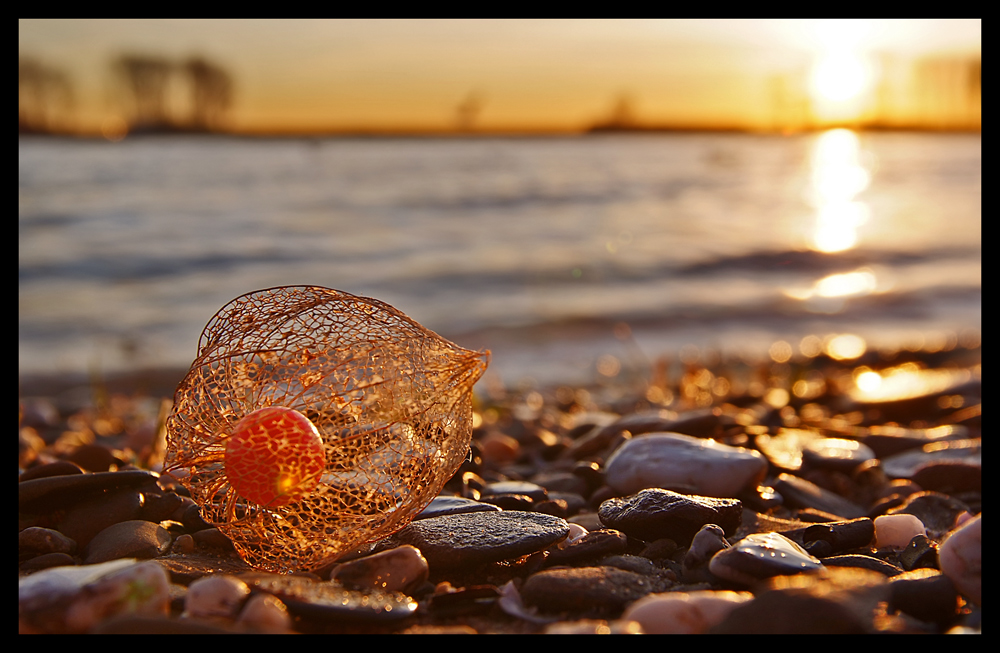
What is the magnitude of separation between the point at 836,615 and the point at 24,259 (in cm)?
1693

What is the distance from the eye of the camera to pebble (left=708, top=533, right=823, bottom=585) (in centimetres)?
242

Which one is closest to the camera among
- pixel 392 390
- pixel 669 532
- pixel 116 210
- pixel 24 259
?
pixel 392 390

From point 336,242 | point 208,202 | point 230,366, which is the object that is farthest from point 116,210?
point 230,366

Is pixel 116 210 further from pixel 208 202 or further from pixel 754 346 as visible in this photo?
pixel 754 346

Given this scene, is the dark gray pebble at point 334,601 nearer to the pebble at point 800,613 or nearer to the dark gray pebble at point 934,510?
the pebble at point 800,613

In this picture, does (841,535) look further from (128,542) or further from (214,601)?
(128,542)

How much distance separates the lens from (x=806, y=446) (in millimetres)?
4219

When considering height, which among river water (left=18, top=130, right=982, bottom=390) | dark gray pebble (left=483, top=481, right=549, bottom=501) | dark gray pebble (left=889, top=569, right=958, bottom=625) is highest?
river water (left=18, top=130, right=982, bottom=390)

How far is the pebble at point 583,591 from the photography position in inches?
92.8

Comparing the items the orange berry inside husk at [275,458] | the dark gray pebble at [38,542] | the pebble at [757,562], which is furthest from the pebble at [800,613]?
the dark gray pebble at [38,542]

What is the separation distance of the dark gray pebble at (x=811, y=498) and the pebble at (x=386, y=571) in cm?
189

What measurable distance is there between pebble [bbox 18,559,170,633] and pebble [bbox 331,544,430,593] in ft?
1.81

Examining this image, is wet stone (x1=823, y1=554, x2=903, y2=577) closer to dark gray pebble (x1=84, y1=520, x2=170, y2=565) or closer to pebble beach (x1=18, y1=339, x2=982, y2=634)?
pebble beach (x1=18, y1=339, x2=982, y2=634)

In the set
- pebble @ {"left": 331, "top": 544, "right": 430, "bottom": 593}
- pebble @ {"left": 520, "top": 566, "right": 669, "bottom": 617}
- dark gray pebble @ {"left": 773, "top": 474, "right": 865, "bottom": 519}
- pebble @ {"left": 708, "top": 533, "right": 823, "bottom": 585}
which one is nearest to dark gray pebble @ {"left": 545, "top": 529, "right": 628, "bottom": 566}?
pebble @ {"left": 520, "top": 566, "right": 669, "bottom": 617}
